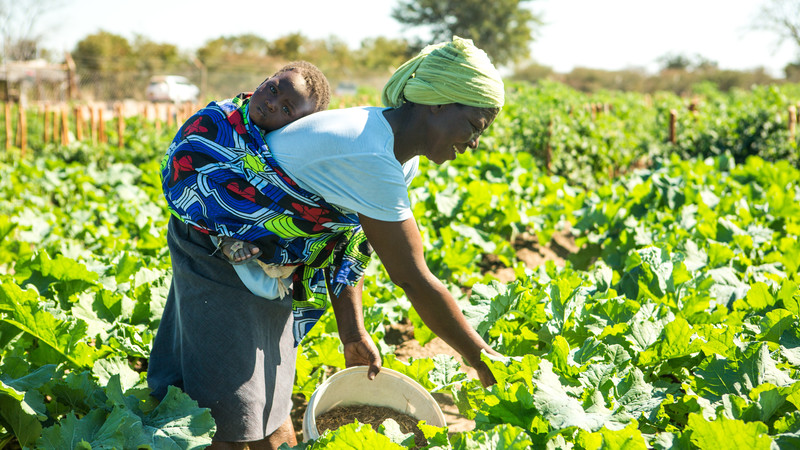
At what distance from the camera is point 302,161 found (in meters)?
1.93

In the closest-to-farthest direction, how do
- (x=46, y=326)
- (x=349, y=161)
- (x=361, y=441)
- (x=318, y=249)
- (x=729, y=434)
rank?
(x=729, y=434) → (x=361, y=441) → (x=349, y=161) → (x=318, y=249) → (x=46, y=326)

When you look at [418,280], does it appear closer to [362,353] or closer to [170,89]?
[362,353]

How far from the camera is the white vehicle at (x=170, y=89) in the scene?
83.5 feet

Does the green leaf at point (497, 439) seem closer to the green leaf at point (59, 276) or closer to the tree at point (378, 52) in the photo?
the green leaf at point (59, 276)

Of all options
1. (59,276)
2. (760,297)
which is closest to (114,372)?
(59,276)

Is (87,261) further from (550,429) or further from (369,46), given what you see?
(369,46)

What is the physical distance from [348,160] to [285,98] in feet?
1.28

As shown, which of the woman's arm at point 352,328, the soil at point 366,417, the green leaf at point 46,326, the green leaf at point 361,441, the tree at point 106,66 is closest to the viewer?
the green leaf at point 361,441

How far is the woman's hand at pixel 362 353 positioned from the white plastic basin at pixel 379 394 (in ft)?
0.17

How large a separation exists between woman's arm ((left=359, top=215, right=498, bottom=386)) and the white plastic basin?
373 mm

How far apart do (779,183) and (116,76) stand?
2622cm

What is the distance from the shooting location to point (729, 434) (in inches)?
61.5

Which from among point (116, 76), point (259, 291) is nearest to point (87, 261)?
point (259, 291)

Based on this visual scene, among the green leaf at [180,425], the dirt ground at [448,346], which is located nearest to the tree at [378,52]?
the dirt ground at [448,346]
